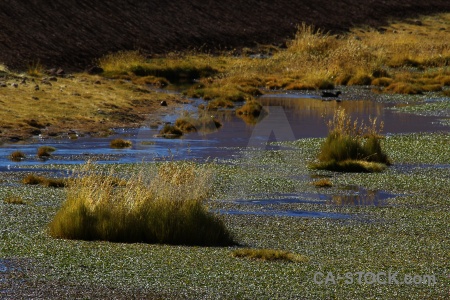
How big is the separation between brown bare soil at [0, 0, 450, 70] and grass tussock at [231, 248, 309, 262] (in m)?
28.3

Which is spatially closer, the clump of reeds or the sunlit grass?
the clump of reeds

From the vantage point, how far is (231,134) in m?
A: 29.7

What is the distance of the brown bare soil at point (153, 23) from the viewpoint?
150 ft

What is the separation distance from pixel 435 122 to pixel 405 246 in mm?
18212

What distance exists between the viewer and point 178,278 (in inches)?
497

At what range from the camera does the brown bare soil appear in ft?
150

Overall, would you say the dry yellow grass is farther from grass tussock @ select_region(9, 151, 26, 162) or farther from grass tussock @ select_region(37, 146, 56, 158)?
grass tussock @ select_region(9, 151, 26, 162)

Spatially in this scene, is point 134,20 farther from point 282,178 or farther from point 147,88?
point 282,178

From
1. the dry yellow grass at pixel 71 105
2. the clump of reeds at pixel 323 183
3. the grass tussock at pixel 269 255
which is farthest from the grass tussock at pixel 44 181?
the dry yellow grass at pixel 71 105

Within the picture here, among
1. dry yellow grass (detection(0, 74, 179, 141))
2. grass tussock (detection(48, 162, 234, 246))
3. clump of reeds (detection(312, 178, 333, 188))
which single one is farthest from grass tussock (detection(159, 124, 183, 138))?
grass tussock (detection(48, 162, 234, 246))

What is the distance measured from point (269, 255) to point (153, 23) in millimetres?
45500

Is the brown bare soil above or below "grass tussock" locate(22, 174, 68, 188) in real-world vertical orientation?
above

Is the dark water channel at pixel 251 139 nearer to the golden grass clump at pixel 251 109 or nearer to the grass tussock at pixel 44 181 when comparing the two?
the golden grass clump at pixel 251 109

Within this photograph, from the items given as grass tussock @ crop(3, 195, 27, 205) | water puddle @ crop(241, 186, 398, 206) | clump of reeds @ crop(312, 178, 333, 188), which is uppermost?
clump of reeds @ crop(312, 178, 333, 188)
